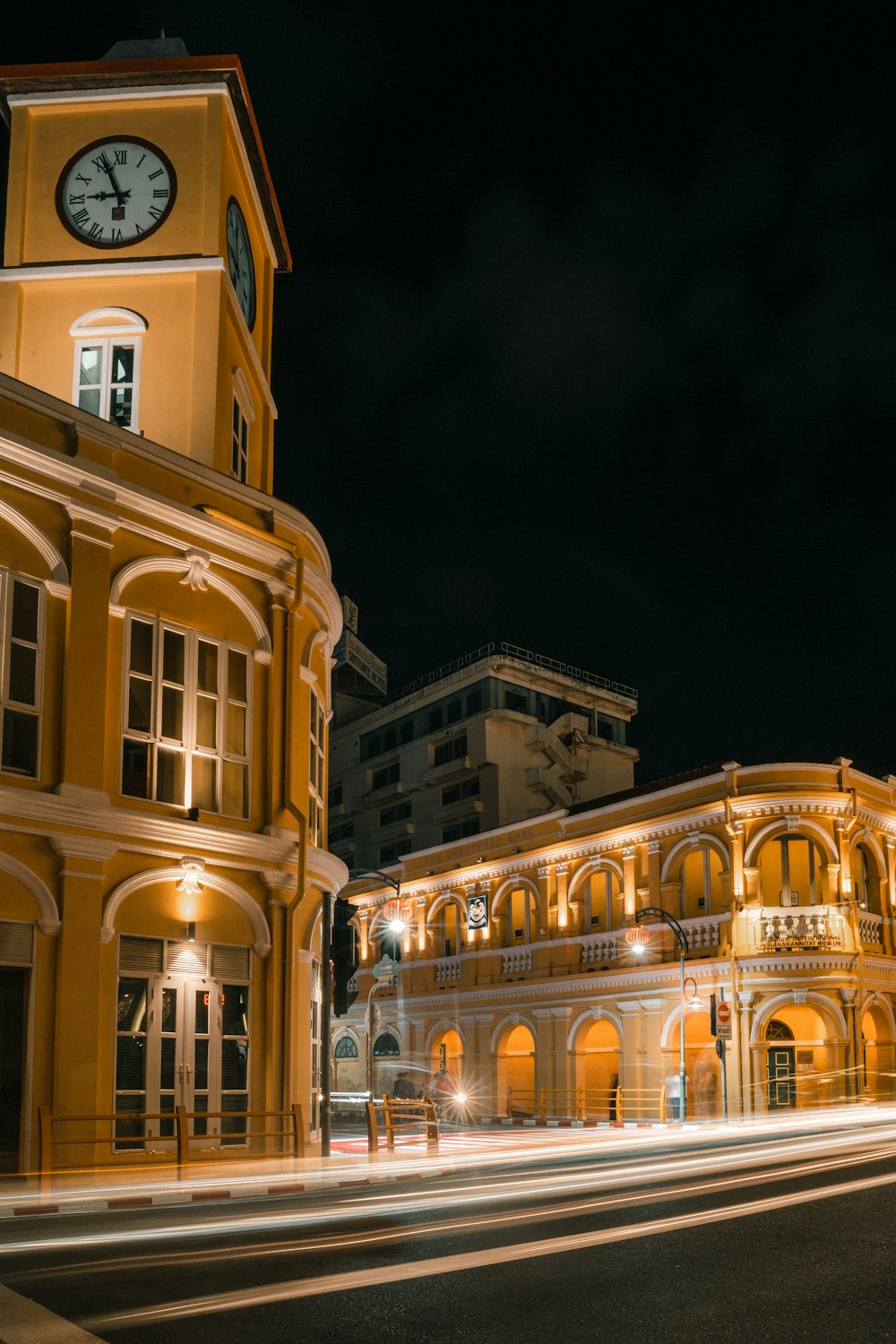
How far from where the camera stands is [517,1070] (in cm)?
4641

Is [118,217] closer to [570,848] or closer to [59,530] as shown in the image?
[59,530]

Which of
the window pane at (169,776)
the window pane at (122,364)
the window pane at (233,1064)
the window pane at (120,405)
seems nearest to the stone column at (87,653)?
the window pane at (169,776)

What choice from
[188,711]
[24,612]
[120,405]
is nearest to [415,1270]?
[24,612]

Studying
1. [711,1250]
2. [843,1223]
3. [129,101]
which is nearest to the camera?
[711,1250]

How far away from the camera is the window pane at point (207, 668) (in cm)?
1980

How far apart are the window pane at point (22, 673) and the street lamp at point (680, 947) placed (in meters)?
21.7

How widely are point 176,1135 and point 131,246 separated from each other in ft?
49.2

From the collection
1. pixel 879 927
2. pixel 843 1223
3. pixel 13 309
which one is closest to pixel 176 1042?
pixel 843 1223

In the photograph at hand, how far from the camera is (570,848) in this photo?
43.0 metres

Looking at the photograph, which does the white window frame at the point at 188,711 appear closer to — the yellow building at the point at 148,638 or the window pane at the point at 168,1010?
the yellow building at the point at 148,638

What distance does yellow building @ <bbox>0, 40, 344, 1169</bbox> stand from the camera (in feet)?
56.0

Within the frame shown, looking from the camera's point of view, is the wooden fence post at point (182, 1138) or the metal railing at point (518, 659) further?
the metal railing at point (518, 659)

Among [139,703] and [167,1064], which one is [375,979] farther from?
[139,703]

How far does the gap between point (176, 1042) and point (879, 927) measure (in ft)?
84.2
